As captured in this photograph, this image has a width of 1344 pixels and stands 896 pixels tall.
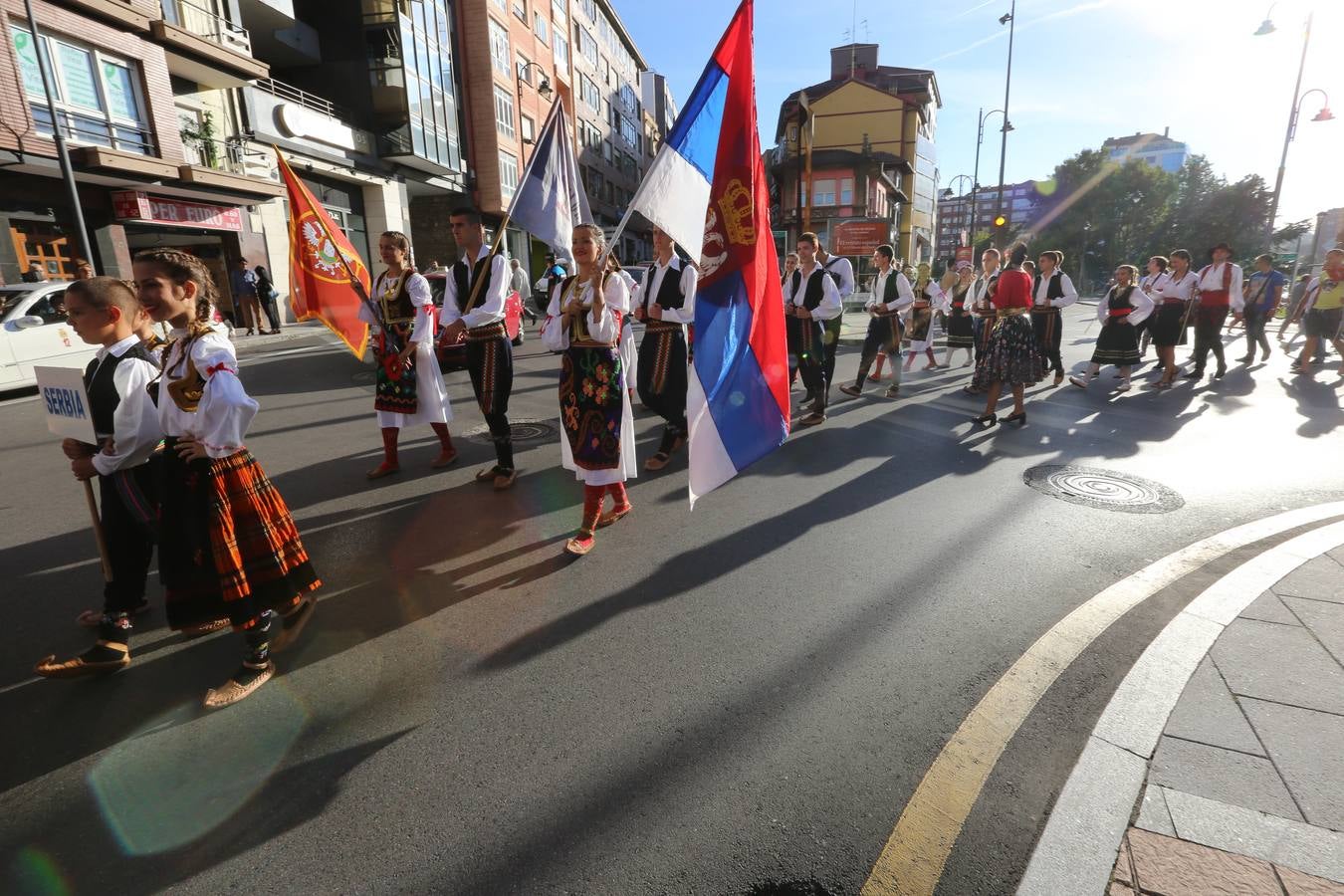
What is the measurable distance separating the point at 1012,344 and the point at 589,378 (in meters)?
5.06

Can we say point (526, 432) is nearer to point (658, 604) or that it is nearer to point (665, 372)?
point (665, 372)

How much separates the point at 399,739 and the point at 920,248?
6729 centimetres

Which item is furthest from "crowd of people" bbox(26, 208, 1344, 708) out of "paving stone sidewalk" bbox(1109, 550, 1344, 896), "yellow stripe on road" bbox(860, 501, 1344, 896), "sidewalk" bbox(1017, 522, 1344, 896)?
"paving stone sidewalk" bbox(1109, 550, 1344, 896)

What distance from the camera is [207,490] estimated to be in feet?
8.83

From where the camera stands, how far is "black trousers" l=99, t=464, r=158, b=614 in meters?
3.04

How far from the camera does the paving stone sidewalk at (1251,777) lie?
6.14ft

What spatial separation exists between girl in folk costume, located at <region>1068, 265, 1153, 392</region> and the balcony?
21622mm

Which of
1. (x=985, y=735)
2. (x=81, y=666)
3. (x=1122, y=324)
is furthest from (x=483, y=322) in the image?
(x=1122, y=324)

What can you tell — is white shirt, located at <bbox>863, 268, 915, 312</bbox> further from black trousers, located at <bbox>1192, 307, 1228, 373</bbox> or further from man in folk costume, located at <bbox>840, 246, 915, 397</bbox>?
black trousers, located at <bbox>1192, 307, 1228, 373</bbox>

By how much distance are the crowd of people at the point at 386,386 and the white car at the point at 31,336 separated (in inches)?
302

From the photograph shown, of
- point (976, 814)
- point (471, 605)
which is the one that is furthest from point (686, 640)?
point (976, 814)

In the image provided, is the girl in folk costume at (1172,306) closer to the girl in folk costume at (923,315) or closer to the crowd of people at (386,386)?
the crowd of people at (386,386)

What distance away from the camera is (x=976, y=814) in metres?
2.15

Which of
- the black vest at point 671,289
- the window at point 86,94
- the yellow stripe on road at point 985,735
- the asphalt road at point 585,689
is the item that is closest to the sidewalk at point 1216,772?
the asphalt road at point 585,689
